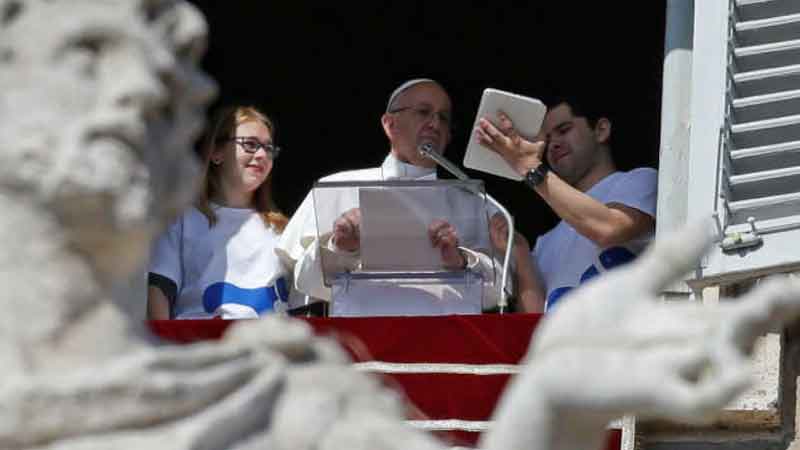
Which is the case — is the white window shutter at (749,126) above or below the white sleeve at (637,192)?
above

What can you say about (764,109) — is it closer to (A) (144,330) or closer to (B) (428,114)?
(B) (428,114)

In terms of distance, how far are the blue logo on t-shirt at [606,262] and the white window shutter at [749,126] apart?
849 millimetres

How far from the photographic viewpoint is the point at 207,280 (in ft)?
36.7

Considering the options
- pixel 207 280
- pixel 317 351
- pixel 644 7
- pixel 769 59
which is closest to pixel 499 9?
pixel 644 7

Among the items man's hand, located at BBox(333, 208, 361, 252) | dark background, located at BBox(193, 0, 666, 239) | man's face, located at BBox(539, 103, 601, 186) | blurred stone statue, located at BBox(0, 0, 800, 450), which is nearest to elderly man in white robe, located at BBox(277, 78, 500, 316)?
man's hand, located at BBox(333, 208, 361, 252)

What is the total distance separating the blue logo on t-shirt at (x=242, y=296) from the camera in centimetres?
1104

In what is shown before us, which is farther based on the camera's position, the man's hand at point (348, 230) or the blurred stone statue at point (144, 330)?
the man's hand at point (348, 230)

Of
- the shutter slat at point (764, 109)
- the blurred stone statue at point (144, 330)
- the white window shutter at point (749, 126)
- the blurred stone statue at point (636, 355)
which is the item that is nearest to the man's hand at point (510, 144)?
the white window shutter at point (749, 126)

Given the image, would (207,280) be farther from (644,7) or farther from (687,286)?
(644,7)

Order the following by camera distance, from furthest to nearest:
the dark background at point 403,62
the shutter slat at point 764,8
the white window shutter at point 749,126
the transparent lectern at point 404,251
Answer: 1. the dark background at point 403,62
2. the shutter slat at point 764,8
3. the white window shutter at point 749,126
4. the transparent lectern at point 404,251

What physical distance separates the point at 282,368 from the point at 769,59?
7333mm

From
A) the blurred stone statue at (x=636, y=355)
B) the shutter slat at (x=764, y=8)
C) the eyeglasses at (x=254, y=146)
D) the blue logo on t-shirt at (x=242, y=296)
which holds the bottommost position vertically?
the blurred stone statue at (x=636, y=355)

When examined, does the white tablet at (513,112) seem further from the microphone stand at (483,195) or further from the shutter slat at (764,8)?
the shutter slat at (764,8)

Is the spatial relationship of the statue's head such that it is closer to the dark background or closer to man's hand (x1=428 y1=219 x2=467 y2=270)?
man's hand (x1=428 y1=219 x2=467 y2=270)
